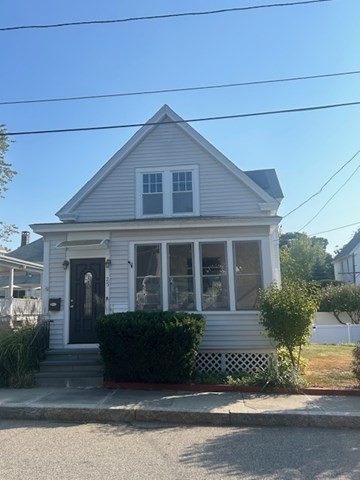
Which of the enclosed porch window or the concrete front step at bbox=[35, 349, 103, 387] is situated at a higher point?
the enclosed porch window

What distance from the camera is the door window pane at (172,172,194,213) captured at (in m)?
11.8

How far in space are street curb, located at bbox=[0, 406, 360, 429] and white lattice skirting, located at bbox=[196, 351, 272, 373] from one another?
298cm

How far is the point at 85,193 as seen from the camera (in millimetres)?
11961

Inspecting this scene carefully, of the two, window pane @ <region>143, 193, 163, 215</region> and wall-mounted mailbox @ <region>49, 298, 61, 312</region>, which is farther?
window pane @ <region>143, 193, 163, 215</region>

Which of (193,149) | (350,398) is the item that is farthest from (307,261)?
(350,398)

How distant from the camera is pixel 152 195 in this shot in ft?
39.1

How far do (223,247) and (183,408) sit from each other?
4.27 m

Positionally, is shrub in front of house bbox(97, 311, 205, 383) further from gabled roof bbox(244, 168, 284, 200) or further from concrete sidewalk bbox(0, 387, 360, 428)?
gabled roof bbox(244, 168, 284, 200)

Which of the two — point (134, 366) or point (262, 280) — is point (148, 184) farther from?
point (134, 366)

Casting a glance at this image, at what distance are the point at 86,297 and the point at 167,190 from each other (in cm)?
389

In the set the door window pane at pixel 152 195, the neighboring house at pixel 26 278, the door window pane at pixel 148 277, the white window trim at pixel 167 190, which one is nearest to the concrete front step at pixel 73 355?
the door window pane at pixel 148 277

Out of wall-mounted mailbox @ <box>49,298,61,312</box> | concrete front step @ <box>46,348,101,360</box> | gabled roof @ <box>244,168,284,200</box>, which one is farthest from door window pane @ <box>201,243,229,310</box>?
gabled roof @ <box>244,168,284,200</box>

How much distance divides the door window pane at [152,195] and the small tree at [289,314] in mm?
4552

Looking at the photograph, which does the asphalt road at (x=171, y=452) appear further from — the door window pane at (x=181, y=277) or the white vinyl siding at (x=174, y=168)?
the white vinyl siding at (x=174, y=168)
